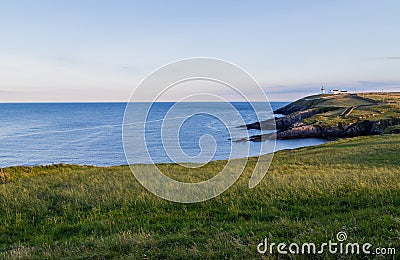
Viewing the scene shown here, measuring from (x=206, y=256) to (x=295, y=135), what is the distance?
75.1 meters

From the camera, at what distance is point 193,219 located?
30.0ft

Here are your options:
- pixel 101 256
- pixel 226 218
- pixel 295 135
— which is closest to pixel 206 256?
pixel 101 256

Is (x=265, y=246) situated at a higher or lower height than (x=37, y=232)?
higher

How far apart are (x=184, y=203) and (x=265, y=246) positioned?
4924mm

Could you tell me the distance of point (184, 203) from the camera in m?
10.8

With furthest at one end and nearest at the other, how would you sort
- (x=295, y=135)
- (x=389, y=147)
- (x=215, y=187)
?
(x=295, y=135), (x=389, y=147), (x=215, y=187)

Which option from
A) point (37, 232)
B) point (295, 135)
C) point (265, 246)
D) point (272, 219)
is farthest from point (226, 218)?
point (295, 135)

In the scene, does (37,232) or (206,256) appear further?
(37,232)

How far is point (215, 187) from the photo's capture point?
42.5 feet

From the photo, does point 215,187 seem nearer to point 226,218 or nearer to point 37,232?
point 226,218

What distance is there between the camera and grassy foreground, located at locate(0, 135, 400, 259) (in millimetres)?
6547

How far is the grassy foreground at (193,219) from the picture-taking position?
21.5ft

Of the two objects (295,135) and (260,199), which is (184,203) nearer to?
(260,199)

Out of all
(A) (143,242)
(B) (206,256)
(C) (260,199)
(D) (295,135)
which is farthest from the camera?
(D) (295,135)
